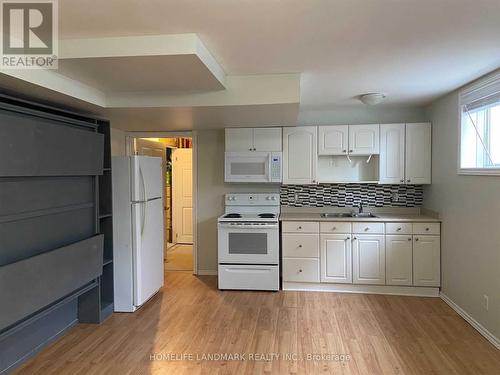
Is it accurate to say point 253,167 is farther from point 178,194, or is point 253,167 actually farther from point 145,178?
point 178,194

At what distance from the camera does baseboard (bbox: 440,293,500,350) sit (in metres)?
2.91

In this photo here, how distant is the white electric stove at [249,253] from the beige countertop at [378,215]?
1.00 ft

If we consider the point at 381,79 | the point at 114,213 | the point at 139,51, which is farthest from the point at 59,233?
the point at 381,79

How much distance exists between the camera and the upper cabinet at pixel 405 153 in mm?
4270

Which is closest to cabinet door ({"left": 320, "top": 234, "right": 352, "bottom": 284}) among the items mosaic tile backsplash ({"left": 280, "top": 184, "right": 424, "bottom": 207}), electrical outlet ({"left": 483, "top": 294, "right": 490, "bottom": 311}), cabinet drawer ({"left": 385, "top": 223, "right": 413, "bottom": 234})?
cabinet drawer ({"left": 385, "top": 223, "right": 413, "bottom": 234})

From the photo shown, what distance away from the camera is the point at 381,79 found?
3.16 meters

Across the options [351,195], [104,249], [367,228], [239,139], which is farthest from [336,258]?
[104,249]

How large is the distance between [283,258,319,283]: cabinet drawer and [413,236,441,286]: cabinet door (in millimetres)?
1140

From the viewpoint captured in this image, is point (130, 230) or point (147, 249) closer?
point (130, 230)

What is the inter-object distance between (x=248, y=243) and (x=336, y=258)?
3.51 feet

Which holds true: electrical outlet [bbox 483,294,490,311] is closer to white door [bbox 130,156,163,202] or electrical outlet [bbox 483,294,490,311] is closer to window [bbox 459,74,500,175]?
window [bbox 459,74,500,175]

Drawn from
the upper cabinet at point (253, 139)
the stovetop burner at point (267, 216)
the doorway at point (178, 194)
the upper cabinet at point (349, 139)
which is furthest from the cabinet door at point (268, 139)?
the doorway at point (178, 194)

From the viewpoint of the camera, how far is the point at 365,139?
4.35 m

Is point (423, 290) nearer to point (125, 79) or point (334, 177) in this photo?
point (334, 177)
